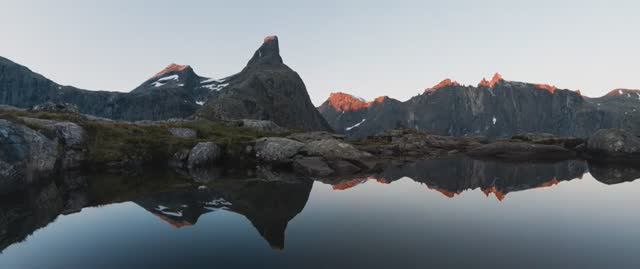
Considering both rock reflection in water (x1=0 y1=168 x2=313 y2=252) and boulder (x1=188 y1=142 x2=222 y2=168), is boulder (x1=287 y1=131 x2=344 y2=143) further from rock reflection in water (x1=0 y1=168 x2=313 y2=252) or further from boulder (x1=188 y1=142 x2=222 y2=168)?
rock reflection in water (x1=0 y1=168 x2=313 y2=252)

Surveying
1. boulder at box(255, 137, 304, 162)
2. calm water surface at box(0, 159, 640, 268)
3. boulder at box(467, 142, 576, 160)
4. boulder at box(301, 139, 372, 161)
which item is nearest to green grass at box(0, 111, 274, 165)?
boulder at box(255, 137, 304, 162)

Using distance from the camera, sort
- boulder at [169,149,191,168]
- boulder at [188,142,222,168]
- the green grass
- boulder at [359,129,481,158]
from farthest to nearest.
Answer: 1. boulder at [359,129,481,158]
2. boulder at [169,149,191,168]
3. boulder at [188,142,222,168]
4. the green grass

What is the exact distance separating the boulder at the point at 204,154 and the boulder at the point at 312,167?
12416 millimetres

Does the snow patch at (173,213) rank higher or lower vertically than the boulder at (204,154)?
lower

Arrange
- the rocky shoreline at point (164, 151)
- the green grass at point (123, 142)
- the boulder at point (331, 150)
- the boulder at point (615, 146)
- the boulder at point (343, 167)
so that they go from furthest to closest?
the boulder at point (615, 146)
the boulder at point (331, 150)
the green grass at point (123, 142)
the boulder at point (343, 167)
the rocky shoreline at point (164, 151)

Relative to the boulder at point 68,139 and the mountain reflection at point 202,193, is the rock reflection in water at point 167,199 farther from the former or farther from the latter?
the boulder at point 68,139

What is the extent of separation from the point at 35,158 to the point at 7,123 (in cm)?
383

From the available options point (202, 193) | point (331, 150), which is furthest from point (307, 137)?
point (202, 193)

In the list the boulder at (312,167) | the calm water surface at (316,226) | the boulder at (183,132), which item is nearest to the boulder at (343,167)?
the boulder at (312,167)

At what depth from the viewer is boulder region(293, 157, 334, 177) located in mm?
37525

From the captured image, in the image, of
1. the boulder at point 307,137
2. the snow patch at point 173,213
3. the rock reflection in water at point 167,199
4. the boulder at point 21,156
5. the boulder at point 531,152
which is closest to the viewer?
the rock reflection in water at point 167,199

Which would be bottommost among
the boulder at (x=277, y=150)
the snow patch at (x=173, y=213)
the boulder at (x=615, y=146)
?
the snow patch at (x=173, y=213)

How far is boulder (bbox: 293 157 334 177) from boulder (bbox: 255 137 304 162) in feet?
13.3

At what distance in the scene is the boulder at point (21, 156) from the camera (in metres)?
25.5
